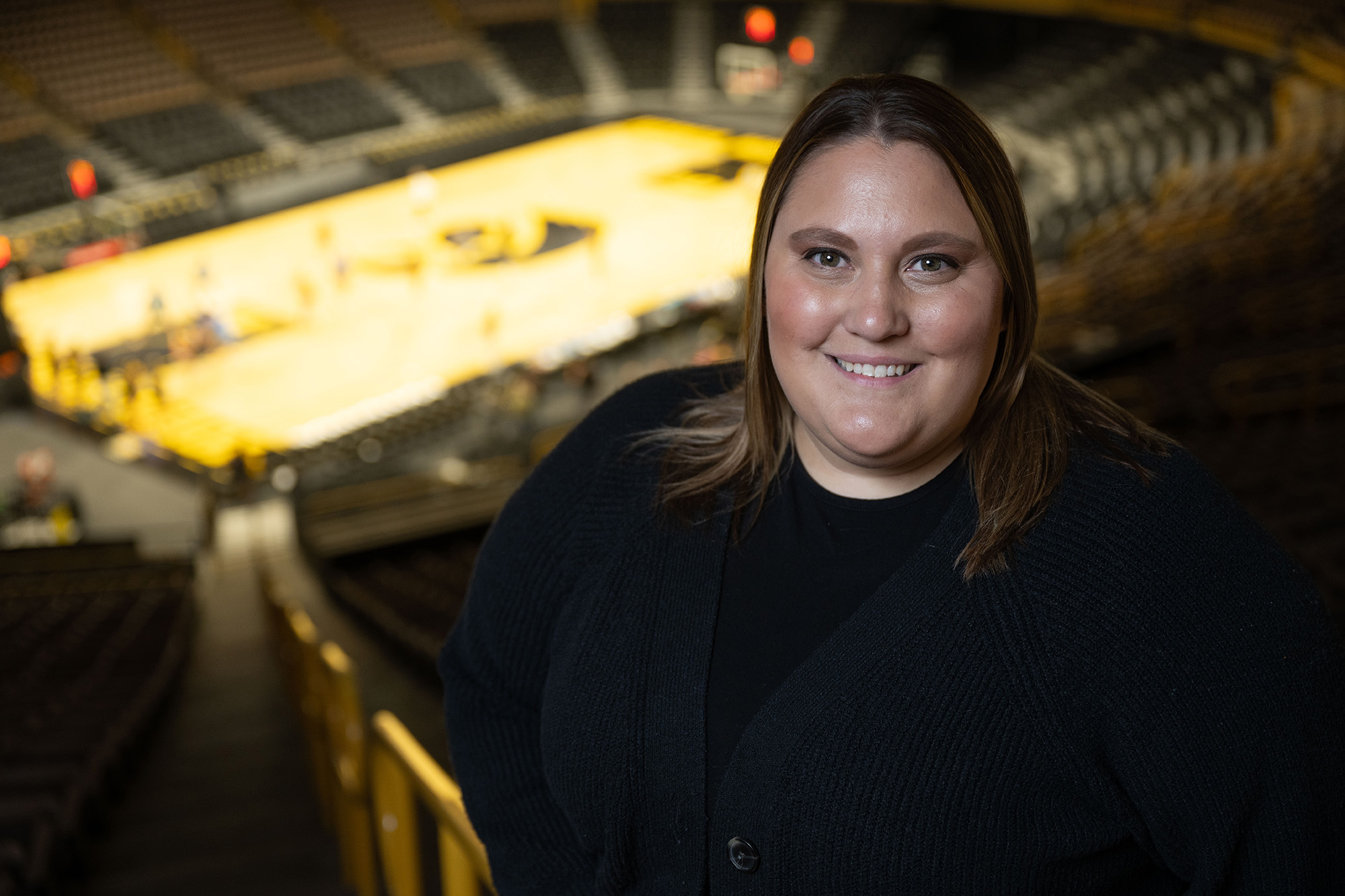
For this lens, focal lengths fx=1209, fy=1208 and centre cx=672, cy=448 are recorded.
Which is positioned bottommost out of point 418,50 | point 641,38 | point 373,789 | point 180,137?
point 373,789

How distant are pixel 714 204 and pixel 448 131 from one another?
20.1ft

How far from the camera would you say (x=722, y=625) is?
4.79ft

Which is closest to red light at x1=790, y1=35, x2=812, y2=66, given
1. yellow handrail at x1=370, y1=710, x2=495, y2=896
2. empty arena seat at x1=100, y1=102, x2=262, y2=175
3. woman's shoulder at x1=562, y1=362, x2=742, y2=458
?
empty arena seat at x1=100, y1=102, x2=262, y2=175

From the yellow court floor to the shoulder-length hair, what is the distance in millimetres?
11768

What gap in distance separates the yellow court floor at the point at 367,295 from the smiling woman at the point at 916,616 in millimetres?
11773

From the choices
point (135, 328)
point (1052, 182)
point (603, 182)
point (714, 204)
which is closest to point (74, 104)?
point (135, 328)

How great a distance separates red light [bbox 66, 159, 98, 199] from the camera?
→ 1805 cm

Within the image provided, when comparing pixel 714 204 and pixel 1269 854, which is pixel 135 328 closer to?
pixel 714 204

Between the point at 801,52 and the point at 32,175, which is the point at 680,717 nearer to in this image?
the point at 32,175

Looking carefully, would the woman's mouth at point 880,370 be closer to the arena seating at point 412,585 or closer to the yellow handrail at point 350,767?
the yellow handrail at point 350,767

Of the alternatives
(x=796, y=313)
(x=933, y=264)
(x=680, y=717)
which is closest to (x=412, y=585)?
(x=680, y=717)

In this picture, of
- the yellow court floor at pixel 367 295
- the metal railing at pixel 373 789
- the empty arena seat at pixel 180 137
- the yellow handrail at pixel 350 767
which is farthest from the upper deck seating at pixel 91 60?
the yellow handrail at pixel 350 767

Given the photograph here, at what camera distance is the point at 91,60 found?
2017cm

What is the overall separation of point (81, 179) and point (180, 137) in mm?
2387
